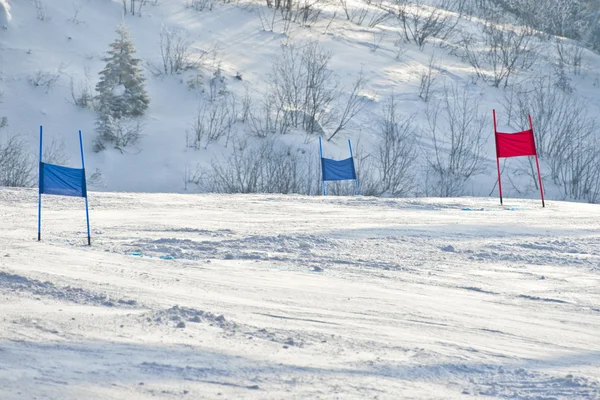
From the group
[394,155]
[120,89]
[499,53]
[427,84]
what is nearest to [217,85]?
[120,89]

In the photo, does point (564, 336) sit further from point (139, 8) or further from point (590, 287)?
point (139, 8)

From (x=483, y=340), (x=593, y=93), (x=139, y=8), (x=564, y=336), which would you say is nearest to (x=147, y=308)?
(x=483, y=340)

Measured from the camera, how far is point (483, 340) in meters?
6.11

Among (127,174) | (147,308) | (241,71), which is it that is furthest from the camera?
(241,71)

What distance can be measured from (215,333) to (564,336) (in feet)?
8.97

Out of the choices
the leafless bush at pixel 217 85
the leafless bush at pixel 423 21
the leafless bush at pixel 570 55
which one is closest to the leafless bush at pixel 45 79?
the leafless bush at pixel 217 85

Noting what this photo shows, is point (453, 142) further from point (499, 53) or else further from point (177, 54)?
point (177, 54)

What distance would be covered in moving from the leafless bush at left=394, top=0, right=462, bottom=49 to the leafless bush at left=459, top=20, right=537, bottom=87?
1.26 meters

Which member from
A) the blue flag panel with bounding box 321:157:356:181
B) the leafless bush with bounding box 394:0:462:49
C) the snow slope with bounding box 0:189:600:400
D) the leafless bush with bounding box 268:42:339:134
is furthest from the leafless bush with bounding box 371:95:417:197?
the snow slope with bounding box 0:189:600:400

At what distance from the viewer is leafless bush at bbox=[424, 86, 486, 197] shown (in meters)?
29.5

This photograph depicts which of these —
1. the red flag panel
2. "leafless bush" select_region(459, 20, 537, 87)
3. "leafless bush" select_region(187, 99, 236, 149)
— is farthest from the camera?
"leafless bush" select_region(459, 20, 537, 87)

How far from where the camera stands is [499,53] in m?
39.1

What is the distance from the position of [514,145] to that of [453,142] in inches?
502

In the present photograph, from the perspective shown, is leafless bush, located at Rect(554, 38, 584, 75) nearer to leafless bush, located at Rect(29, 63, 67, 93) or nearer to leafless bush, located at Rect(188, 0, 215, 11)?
leafless bush, located at Rect(188, 0, 215, 11)
